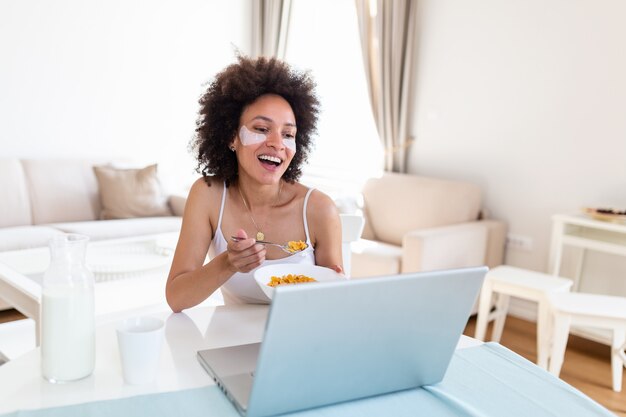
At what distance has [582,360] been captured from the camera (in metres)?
2.91

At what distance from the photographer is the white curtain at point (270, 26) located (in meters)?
4.83

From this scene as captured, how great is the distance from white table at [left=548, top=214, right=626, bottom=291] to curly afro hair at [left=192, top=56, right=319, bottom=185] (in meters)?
1.82

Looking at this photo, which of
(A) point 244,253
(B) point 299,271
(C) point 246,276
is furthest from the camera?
(C) point 246,276

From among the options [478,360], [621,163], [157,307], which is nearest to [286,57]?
[621,163]

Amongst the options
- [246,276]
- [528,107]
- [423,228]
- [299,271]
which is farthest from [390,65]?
[299,271]

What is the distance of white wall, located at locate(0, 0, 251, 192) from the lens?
3.83m

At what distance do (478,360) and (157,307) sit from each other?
130 centimetres

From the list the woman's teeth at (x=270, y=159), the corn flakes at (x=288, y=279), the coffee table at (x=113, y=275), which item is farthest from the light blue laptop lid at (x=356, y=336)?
the coffee table at (x=113, y=275)

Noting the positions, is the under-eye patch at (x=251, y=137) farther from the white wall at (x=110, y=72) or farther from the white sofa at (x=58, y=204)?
the white wall at (x=110, y=72)

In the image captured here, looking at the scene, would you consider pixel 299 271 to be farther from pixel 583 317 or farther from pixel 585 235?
pixel 585 235

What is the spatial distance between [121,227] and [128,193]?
0.37 m

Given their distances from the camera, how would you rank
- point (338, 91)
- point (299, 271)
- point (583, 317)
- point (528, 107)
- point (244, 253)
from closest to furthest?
point (244, 253), point (299, 271), point (583, 317), point (528, 107), point (338, 91)

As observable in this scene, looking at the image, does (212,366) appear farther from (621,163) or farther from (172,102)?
(172,102)

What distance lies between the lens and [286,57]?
16.2 ft
